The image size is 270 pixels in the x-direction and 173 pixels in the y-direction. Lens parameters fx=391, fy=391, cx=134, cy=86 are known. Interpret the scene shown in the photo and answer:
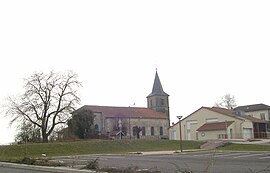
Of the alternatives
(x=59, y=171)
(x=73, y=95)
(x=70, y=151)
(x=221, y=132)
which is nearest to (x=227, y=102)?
(x=221, y=132)

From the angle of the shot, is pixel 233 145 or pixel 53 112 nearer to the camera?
pixel 233 145

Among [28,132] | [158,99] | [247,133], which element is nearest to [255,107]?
[158,99]

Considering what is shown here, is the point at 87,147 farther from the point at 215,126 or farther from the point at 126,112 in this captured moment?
the point at 126,112

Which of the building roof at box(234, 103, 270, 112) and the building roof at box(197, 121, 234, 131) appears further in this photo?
the building roof at box(234, 103, 270, 112)

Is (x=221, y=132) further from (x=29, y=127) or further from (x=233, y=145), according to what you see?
(x=29, y=127)

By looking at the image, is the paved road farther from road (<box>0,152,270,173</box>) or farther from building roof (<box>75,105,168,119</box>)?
building roof (<box>75,105,168,119</box>)

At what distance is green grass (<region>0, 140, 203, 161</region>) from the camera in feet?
142

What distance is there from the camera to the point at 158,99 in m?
116

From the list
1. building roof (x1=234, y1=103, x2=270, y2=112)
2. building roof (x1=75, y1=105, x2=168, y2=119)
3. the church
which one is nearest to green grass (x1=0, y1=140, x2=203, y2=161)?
the church

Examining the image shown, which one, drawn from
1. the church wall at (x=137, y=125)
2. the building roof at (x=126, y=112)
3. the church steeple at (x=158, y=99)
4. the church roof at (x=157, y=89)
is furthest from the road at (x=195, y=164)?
the church steeple at (x=158, y=99)

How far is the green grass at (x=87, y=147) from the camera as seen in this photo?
43.3 meters

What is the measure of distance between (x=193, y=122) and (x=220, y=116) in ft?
20.5

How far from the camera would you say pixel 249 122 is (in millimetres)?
73500

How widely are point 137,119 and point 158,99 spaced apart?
1514cm
